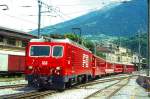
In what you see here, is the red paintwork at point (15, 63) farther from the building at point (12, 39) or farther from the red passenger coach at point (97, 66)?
the red passenger coach at point (97, 66)

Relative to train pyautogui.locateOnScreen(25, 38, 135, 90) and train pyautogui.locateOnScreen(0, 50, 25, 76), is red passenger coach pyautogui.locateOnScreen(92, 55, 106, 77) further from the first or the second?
train pyautogui.locateOnScreen(25, 38, 135, 90)

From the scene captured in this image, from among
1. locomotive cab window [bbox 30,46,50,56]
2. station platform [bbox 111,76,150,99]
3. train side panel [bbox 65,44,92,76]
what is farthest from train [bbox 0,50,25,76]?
locomotive cab window [bbox 30,46,50,56]

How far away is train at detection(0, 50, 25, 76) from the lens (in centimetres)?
5444

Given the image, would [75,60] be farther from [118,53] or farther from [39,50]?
[118,53]

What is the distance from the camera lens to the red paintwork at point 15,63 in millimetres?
56494

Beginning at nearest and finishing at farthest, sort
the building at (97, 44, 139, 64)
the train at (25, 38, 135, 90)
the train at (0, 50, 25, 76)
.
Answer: the train at (25, 38, 135, 90)
the train at (0, 50, 25, 76)
the building at (97, 44, 139, 64)

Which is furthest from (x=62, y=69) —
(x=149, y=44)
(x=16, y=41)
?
(x=16, y=41)

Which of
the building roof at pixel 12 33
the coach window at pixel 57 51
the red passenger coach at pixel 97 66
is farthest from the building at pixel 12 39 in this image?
the coach window at pixel 57 51

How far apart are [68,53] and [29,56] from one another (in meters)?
2.42

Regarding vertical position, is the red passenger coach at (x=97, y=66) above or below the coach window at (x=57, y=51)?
below

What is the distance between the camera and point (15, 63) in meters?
58.1

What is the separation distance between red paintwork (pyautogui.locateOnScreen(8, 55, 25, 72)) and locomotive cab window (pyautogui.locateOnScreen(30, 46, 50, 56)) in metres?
28.3

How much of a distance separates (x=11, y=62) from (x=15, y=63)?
4.38 feet

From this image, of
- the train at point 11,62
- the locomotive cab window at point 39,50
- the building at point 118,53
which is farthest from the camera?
the building at point 118,53
